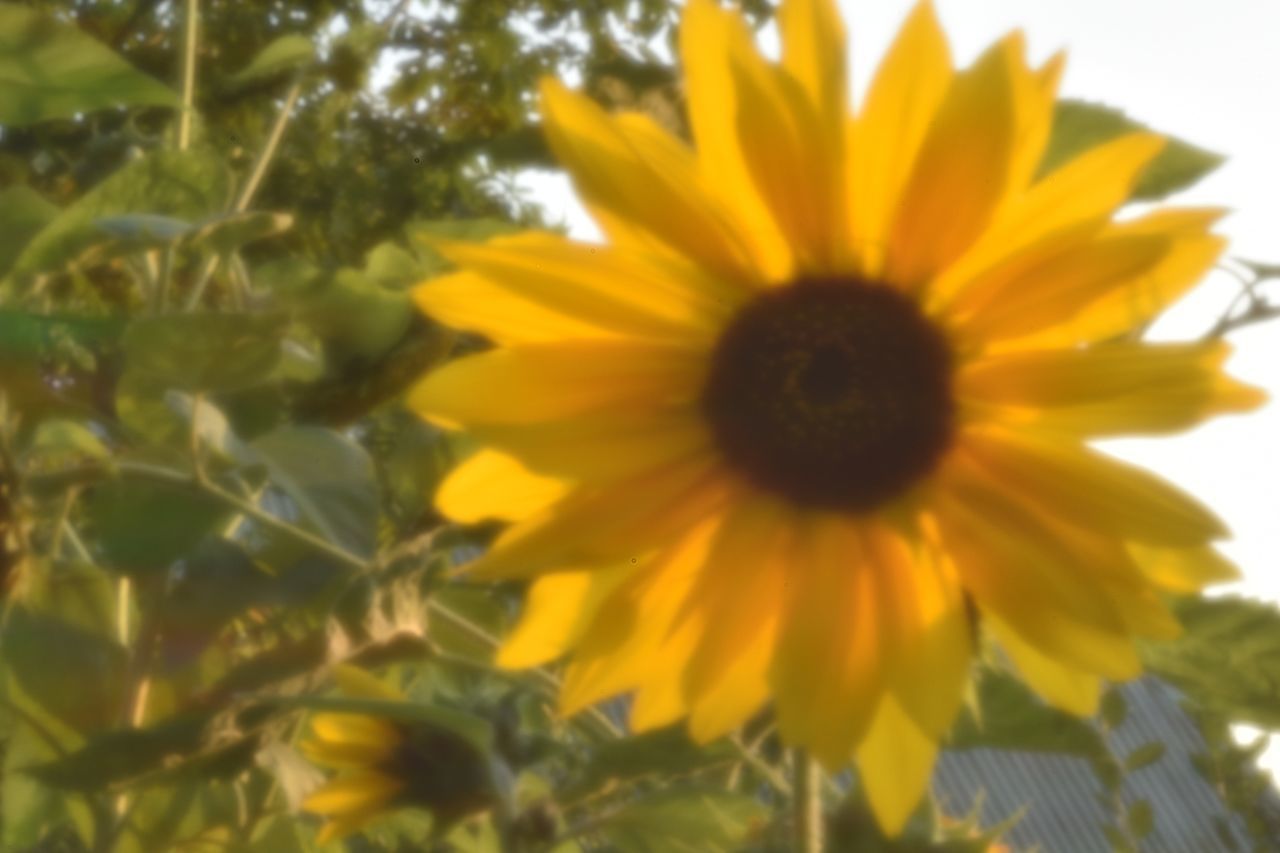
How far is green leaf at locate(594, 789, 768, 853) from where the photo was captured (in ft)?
1.96

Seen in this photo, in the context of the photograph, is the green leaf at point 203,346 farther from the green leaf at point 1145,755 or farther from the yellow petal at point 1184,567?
the green leaf at point 1145,755

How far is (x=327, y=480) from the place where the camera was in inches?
23.7

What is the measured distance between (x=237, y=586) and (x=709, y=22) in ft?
1.17

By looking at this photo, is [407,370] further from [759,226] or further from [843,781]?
[843,781]

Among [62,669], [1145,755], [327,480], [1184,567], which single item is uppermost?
[1184,567]

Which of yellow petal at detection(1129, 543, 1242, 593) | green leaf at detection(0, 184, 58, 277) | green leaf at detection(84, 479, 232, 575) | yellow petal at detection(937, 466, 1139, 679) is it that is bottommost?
green leaf at detection(84, 479, 232, 575)

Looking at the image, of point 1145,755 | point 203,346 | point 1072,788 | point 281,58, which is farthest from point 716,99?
point 1072,788

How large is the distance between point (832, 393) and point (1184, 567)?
15 cm

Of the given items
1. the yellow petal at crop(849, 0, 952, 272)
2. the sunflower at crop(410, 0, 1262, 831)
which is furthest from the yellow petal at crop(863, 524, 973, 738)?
the yellow petal at crop(849, 0, 952, 272)

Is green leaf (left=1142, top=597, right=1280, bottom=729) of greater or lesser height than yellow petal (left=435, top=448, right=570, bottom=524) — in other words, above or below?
below

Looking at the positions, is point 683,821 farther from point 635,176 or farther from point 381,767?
point 635,176

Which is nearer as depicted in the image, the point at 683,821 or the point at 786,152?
the point at 786,152

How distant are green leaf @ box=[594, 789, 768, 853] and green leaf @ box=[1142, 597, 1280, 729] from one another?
170 millimetres

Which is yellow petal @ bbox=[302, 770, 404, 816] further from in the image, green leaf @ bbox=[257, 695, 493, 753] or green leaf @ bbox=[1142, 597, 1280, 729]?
green leaf @ bbox=[1142, 597, 1280, 729]
